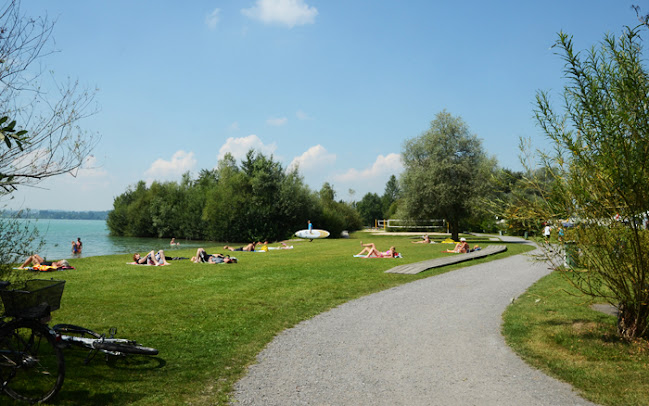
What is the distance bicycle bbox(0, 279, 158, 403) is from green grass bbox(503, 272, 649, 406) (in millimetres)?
5714

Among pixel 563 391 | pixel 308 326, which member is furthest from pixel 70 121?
pixel 563 391

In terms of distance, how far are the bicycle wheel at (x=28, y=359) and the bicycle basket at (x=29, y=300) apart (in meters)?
0.18

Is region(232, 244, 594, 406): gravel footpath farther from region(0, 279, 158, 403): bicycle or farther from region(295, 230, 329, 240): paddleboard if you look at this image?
region(295, 230, 329, 240): paddleboard

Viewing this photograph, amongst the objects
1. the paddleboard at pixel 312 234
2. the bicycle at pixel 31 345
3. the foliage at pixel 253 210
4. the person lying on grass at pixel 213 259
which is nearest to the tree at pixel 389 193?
the foliage at pixel 253 210

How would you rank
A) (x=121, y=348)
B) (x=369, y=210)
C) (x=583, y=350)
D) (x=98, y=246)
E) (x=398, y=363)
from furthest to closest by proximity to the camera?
1. (x=369, y=210)
2. (x=98, y=246)
3. (x=583, y=350)
4. (x=398, y=363)
5. (x=121, y=348)

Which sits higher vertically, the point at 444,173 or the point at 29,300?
the point at 444,173

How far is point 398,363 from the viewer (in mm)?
6062

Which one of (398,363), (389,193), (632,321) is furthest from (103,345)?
(389,193)

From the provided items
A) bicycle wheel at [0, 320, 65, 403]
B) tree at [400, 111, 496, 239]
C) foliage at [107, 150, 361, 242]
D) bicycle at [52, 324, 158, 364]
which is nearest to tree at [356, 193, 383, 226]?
foliage at [107, 150, 361, 242]

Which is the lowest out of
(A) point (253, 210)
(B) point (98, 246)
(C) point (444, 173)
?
(B) point (98, 246)

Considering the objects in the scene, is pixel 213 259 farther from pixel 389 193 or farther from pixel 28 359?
pixel 389 193

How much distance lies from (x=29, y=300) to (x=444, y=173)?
3260 centimetres

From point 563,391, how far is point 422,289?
712 cm

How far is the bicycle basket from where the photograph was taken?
458 cm
